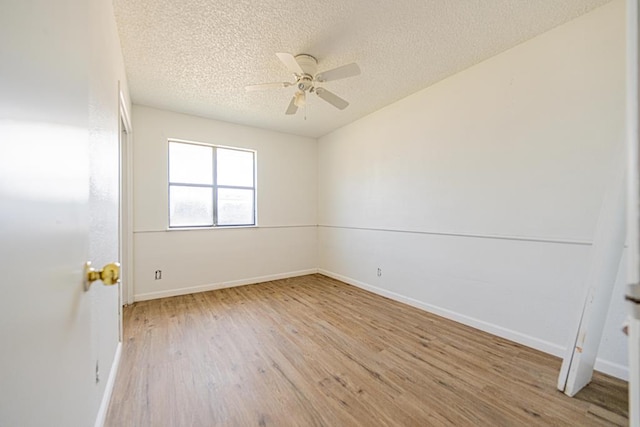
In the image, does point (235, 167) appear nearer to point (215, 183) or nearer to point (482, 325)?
point (215, 183)

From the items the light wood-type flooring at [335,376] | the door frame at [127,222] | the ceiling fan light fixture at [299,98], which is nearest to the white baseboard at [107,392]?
the light wood-type flooring at [335,376]

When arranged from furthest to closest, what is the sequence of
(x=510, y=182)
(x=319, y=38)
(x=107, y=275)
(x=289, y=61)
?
(x=510, y=182) < (x=319, y=38) < (x=289, y=61) < (x=107, y=275)

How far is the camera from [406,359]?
6.78ft

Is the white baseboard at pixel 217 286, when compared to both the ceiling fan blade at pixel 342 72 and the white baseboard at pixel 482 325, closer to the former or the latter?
the white baseboard at pixel 482 325

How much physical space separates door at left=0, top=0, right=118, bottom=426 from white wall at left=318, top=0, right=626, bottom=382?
282 cm

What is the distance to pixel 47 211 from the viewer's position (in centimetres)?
70

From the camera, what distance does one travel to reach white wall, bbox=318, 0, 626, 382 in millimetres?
1922

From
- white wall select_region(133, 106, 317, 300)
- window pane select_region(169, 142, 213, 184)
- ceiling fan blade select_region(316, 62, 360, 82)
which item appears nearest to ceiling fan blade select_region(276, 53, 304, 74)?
ceiling fan blade select_region(316, 62, 360, 82)

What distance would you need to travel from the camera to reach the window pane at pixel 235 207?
13.6 ft

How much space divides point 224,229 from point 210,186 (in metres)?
0.72

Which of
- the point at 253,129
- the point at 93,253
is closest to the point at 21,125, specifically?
the point at 93,253

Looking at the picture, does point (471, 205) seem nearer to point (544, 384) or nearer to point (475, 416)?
point (544, 384)

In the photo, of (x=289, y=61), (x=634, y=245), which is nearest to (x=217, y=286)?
(x=289, y=61)

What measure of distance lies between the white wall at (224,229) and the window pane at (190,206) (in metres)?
0.14
